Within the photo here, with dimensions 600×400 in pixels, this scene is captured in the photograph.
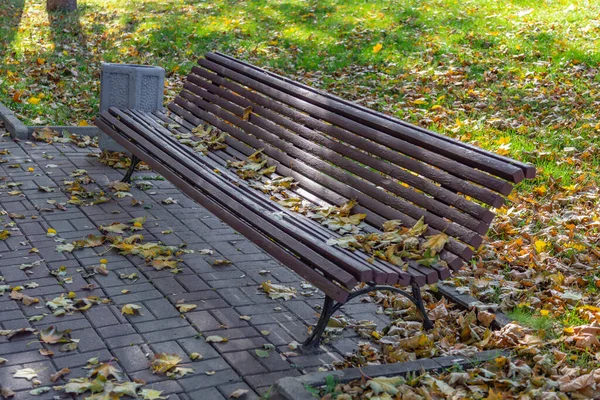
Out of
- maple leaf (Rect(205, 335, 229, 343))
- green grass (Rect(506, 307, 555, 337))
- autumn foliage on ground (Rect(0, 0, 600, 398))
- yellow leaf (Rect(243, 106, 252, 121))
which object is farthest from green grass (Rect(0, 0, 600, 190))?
maple leaf (Rect(205, 335, 229, 343))

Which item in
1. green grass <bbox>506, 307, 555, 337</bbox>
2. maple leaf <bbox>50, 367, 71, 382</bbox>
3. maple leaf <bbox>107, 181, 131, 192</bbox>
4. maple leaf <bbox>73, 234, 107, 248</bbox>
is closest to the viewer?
maple leaf <bbox>50, 367, 71, 382</bbox>

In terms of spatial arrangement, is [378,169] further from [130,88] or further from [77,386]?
[130,88]

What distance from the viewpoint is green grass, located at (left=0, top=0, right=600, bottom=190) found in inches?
323

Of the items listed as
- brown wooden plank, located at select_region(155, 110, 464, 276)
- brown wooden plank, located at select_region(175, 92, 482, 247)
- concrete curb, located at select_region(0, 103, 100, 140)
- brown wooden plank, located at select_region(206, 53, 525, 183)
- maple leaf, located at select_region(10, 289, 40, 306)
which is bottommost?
maple leaf, located at select_region(10, 289, 40, 306)

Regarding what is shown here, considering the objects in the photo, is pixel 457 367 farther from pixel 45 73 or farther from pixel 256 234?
pixel 45 73

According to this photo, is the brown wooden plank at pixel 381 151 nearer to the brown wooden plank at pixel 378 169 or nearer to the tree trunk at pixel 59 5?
the brown wooden plank at pixel 378 169

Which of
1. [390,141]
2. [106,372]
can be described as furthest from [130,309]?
[390,141]

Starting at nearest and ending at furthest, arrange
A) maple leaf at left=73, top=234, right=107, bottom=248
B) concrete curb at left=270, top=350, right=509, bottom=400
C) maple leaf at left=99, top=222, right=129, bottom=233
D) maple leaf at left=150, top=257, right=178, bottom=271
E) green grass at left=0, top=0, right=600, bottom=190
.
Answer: concrete curb at left=270, top=350, right=509, bottom=400 < maple leaf at left=150, top=257, right=178, bottom=271 < maple leaf at left=73, top=234, right=107, bottom=248 < maple leaf at left=99, top=222, right=129, bottom=233 < green grass at left=0, top=0, right=600, bottom=190

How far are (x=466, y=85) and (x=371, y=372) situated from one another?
6312 millimetres

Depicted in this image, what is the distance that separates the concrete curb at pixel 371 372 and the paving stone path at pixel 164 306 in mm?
313

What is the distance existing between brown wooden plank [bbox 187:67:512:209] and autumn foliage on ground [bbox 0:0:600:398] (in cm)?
80

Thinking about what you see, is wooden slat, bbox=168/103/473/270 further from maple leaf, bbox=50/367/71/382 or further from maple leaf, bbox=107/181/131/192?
maple leaf, bbox=50/367/71/382

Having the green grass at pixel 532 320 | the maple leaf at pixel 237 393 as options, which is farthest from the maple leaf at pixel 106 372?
the green grass at pixel 532 320

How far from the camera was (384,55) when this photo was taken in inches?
426
